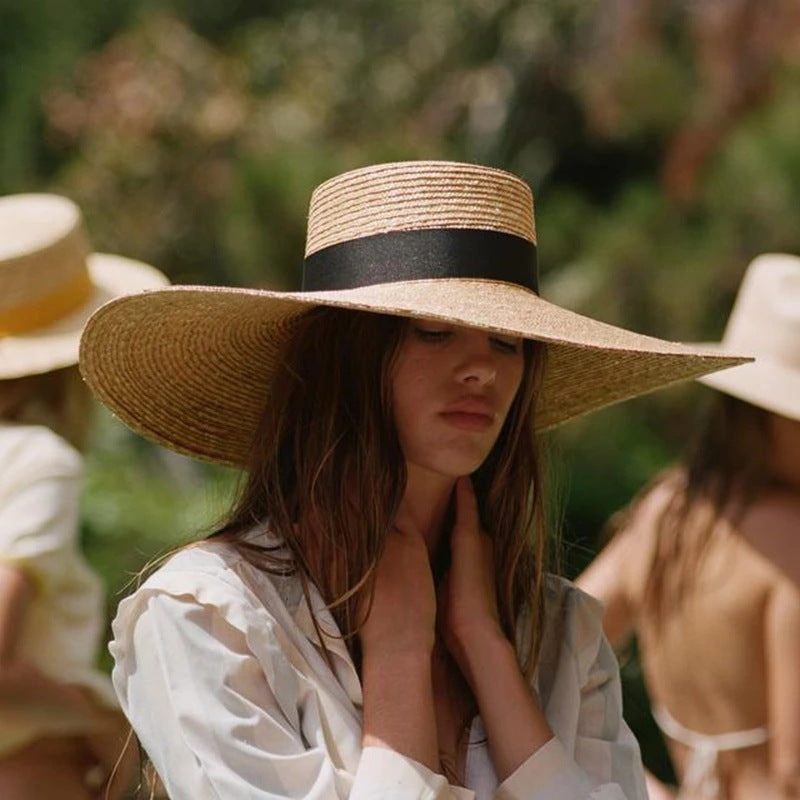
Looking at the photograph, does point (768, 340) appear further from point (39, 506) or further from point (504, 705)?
point (504, 705)

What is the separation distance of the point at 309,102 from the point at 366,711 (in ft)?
30.6

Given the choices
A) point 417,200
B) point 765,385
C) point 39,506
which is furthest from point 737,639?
A: point 417,200

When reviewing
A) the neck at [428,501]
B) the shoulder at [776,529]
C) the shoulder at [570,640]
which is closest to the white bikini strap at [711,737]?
the shoulder at [776,529]

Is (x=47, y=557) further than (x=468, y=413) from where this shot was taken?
Yes

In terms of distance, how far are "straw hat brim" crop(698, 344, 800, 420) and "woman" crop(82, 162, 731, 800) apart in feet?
3.79

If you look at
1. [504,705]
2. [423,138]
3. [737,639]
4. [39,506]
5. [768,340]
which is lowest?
[423,138]

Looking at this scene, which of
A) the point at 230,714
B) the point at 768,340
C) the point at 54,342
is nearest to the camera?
the point at 230,714

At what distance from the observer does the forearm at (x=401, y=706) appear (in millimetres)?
2035

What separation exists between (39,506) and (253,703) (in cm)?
120

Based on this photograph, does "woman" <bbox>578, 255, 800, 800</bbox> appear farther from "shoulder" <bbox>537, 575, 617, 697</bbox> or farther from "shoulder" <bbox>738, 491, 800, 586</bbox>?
"shoulder" <bbox>537, 575, 617, 697</bbox>

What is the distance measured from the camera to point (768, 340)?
3727 mm

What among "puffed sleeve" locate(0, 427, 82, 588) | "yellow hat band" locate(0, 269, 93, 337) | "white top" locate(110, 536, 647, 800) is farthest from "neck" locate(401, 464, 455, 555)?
"yellow hat band" locate(0, 269, 93, 337)

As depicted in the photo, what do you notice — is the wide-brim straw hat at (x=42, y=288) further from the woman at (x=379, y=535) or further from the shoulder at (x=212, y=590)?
the shoulder at (x=212, y=590)

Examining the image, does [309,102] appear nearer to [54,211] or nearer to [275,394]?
[54,211]
